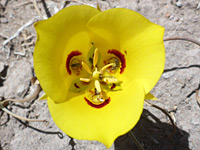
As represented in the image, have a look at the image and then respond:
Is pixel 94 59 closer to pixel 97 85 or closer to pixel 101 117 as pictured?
pixel 97 85

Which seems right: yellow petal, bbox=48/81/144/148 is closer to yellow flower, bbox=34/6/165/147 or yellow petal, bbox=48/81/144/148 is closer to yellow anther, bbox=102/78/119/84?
yellow flower, bbox=34/6/165/147

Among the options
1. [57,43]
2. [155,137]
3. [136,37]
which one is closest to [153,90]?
[155,137]

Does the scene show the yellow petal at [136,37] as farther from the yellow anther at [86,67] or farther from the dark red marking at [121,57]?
the yellow anther at [86,67]

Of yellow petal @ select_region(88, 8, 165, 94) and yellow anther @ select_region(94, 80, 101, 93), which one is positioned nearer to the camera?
yellow petal @ select_region(88, 8, 165, 94)

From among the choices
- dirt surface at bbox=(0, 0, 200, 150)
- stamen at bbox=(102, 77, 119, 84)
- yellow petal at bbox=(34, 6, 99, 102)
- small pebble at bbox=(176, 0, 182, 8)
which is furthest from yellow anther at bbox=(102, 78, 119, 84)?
small pebble at bbox=(176, 0, 182, 8)

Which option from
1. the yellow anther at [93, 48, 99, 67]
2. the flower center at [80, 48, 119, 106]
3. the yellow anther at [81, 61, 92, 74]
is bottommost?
the flower center at [80, 48, 119, 106]

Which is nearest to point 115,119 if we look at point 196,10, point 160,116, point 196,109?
point 160,116

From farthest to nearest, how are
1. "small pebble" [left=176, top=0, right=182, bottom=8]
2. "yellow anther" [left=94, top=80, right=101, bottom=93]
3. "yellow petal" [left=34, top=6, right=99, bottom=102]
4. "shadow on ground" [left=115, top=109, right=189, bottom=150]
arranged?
"small pebble" [left=176, top=0, right=182, bottom=8] < "shadow on ground" [left=115, top=109, right=189, bottom=150] < "yellow anther" [left=94, top=80, right=101, bottom=93] < "yellow petal" [left=34, top=6, right=99, bottom=102]

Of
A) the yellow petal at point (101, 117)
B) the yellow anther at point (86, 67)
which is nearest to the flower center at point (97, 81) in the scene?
the yellow anther at point (86, 67)
